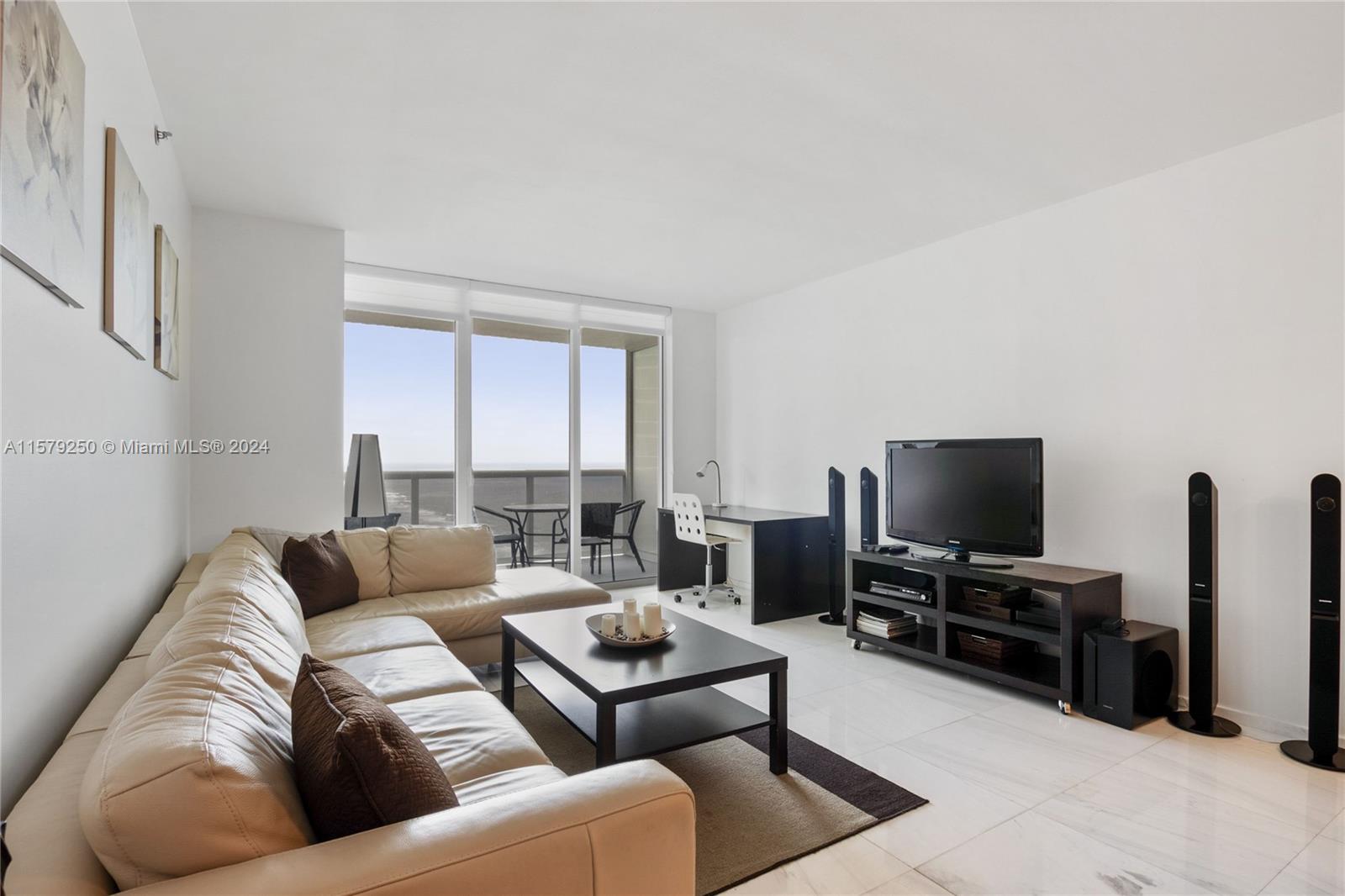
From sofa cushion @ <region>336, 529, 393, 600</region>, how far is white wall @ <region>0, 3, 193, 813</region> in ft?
3.33

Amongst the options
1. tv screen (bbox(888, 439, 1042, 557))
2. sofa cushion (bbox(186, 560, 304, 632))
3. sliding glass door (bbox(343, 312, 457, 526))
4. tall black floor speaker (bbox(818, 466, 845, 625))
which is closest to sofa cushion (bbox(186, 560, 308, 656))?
Result: sofa cushion (bbox(186, 560, 304, 632))

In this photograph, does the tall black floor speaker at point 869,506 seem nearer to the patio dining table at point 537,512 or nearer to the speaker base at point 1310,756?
the speaker base at point 1310,756

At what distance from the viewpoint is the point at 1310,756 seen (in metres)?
2.64

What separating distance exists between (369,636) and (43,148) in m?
2.12

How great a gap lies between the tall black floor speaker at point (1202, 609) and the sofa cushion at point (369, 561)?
3.98 m

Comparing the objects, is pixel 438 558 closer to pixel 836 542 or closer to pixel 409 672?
pixel 409 672

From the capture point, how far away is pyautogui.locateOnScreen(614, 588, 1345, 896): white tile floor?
1921 millimetres

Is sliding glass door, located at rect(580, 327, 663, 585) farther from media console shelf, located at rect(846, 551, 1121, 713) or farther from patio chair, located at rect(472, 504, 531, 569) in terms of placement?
media console shelf, located at rect(846, 551, 1121, 713)

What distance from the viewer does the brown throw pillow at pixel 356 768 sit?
1078mm

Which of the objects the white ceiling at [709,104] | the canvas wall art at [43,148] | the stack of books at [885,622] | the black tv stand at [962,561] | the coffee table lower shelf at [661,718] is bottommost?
the stack of books at [885,622]

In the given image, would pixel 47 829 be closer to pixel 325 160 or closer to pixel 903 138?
Result: pixel 325 160

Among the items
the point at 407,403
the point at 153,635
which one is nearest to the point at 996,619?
the point at 153,635

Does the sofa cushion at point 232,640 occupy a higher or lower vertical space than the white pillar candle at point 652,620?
higher

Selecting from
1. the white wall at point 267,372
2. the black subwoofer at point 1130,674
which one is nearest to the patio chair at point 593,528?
the white wall at point 267,372
